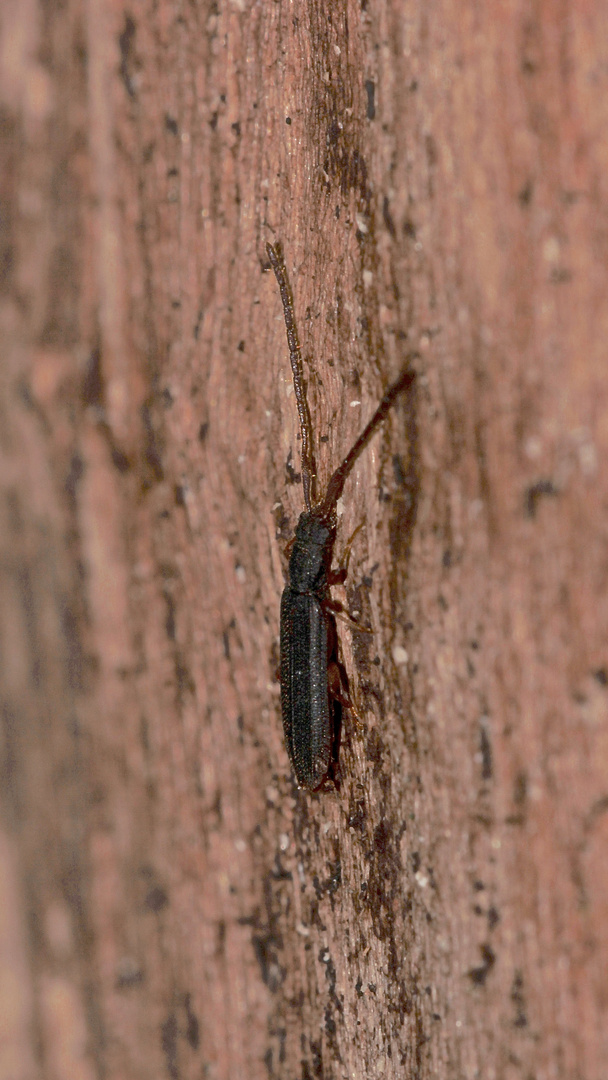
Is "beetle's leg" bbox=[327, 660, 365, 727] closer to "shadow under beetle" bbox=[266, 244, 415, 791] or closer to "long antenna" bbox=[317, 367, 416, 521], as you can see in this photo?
"shadow under beetle" bbox=[266, 244, 415, 791]

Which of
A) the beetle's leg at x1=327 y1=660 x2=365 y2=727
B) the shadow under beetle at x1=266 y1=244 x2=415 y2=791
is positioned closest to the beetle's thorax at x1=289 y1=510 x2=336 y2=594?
the shadow under beetle at x1=266 y1=244 x2=415 y2=791

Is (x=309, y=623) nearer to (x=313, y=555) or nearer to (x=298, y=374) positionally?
(x=313, y=555)

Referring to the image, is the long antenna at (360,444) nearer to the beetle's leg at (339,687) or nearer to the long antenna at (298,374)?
the long antenna at (298,374)

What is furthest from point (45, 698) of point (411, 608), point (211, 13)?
point (211, 13)

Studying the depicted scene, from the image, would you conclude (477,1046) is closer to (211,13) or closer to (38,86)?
(211,13)

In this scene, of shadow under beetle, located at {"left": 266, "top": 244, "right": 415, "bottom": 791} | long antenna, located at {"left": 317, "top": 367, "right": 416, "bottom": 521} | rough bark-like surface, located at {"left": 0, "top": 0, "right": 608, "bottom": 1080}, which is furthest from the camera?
shadow under beetle, located at {"left": 266, "top": 244, "right": 415, "bottom": 791}

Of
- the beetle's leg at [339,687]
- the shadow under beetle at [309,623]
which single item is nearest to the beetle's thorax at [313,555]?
the shadow under beetle at [309,623]

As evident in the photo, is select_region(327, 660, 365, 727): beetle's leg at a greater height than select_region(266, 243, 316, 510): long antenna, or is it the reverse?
select_region(266, 243, 316, 510): long antenna
